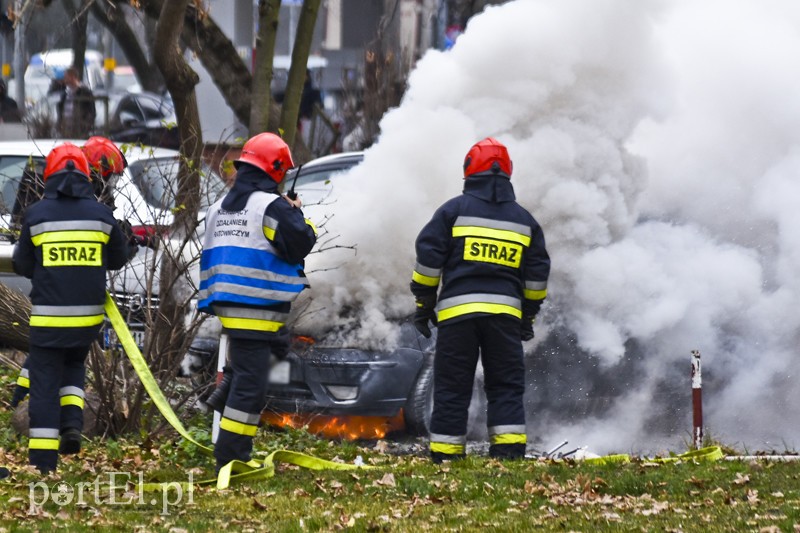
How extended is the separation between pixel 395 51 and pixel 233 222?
13.2 meters

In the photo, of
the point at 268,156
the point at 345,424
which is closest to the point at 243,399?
the point at 268,156

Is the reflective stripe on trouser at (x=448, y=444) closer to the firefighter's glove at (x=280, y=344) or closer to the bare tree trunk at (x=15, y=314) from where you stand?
the firefighter's glove at (x=280, y=344)

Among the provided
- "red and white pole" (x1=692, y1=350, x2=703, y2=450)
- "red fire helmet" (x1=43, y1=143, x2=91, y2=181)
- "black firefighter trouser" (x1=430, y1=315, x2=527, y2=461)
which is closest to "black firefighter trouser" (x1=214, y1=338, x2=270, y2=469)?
"black firefighter trouser" (x1=430, y1=315, x2=527, y2=461)

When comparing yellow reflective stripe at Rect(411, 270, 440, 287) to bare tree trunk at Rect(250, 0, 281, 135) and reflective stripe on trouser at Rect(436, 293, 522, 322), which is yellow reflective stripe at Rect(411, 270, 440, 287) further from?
bare tree trunk at Rect(250, 0, 281, 135)

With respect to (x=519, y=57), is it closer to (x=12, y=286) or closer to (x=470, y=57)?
(x=470, y=57)

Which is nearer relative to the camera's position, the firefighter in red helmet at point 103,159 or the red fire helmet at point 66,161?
the red fire helmet at point 66,161

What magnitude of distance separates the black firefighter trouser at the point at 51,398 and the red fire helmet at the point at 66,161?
940 mm

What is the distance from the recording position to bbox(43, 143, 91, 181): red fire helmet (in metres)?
7.21

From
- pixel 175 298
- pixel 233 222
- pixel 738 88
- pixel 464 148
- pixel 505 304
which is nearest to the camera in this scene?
pixel 233 222

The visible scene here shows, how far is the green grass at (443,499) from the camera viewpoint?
18.2 feet

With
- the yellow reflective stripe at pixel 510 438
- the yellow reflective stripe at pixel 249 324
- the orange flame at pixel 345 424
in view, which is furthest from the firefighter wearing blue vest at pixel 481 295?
the yellow reflective stripe at pixel 249 324

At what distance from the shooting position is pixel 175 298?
28.5 ft

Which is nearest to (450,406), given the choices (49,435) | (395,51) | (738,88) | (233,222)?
(233,222)

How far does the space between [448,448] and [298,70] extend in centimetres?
498
